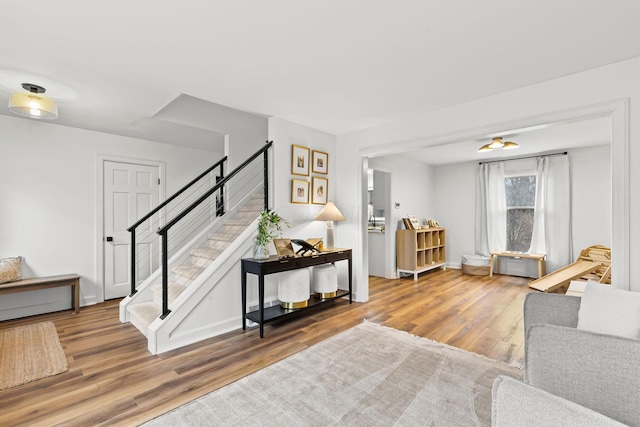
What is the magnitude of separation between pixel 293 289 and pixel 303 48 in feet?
7.90

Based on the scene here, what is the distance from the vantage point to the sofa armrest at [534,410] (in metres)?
0.69

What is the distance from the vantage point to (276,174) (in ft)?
12.1

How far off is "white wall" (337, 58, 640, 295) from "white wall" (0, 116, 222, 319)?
Answer: 4162mm

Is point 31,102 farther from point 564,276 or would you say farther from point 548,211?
point 548,211

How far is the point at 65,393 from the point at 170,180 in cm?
346

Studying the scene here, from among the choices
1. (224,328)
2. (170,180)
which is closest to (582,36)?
(224,328)

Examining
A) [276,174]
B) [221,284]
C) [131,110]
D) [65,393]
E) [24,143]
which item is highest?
[131,110]

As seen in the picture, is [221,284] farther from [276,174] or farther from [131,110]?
[131,110]

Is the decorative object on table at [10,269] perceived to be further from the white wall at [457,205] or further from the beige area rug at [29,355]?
the white wall at [457,205]

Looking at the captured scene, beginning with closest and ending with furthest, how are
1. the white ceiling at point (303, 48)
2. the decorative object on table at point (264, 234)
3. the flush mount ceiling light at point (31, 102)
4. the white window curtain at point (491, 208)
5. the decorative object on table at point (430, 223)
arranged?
1. the white ceiling at point (303, 48)
2. the flush mount ceiling light at point (31, 102)
3. the decorative object on table at point (264, 234)
4. the white window curtain at point (491, 208)
5. the decorative object on table at point (430, 223)

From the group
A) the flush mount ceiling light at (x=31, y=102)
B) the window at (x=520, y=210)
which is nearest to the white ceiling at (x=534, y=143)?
the window at (x=520, y=210)

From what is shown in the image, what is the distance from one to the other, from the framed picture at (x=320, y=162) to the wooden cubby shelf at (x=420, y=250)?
7.97 feet

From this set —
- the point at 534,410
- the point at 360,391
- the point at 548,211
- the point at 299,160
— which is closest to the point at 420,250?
the point at 548,211

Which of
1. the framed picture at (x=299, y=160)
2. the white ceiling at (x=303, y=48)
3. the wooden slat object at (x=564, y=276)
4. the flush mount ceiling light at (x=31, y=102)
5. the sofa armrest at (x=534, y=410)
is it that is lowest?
the wooden slat object at (x=564, y=276)
